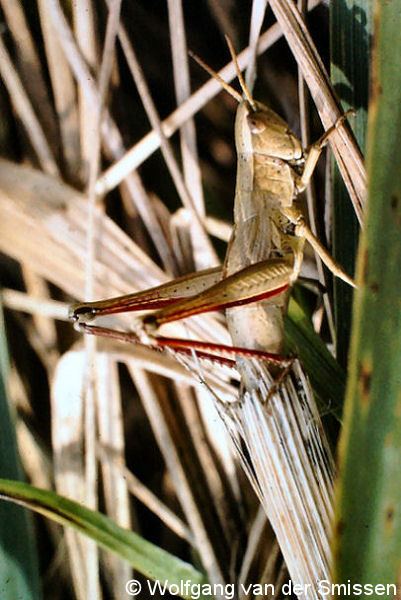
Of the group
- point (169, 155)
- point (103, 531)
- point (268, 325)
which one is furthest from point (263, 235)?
point (103, 531)

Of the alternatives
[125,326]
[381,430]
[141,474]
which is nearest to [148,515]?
[141,474]

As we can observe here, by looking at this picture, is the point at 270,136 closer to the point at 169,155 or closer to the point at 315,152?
the point at 315,152

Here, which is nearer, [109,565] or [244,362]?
[244,362]

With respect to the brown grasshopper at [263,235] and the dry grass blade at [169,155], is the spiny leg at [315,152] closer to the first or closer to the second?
the brown grasshopper at [263,235]

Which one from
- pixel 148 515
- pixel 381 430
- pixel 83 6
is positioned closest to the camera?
pixel 381 430

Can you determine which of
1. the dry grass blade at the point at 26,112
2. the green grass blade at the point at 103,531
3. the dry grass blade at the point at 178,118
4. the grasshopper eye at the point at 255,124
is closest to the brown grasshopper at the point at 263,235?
the grasshopper eye at the point at 255,124

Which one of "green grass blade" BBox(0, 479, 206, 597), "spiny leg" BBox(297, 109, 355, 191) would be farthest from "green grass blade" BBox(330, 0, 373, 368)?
"green grass blade" BBox(0, 479, 206, 597)

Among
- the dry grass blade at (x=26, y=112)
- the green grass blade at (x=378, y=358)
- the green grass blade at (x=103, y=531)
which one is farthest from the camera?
the dry grass blade at (x=26, y=112)

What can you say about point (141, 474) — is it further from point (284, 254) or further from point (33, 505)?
point (284, 254)
